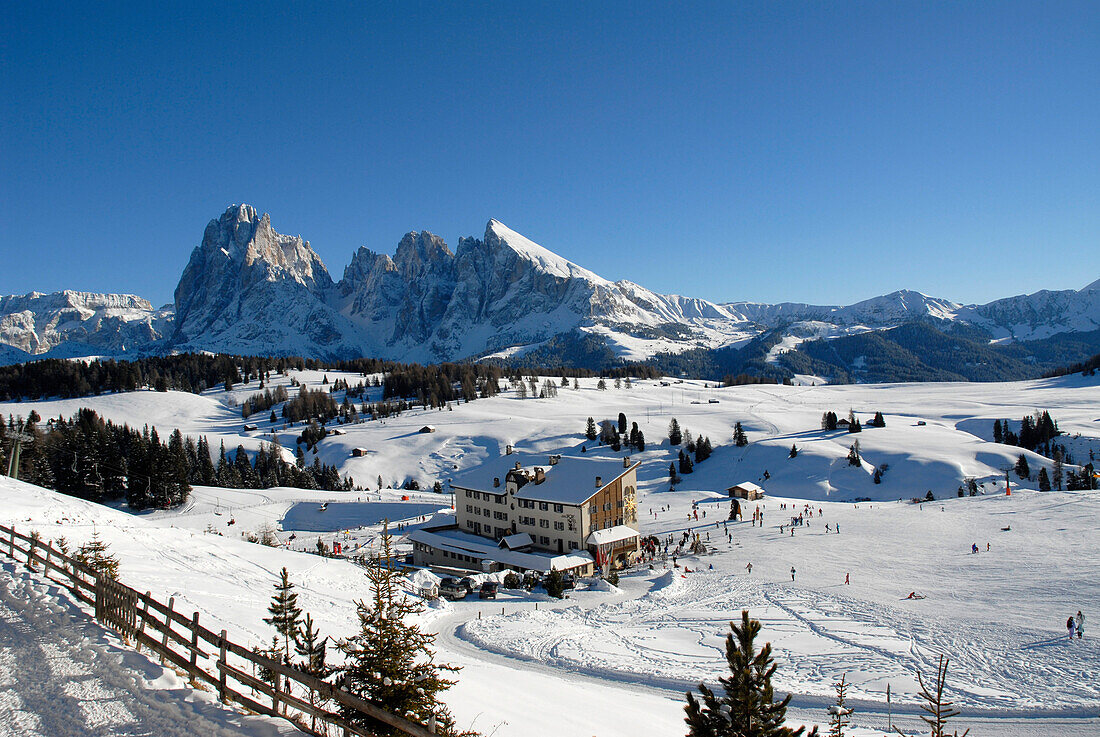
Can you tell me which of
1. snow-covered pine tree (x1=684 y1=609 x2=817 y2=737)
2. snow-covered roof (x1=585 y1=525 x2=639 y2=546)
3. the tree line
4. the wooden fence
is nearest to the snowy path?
the wooden fence

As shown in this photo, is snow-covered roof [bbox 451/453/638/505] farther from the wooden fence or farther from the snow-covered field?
the wooden fence

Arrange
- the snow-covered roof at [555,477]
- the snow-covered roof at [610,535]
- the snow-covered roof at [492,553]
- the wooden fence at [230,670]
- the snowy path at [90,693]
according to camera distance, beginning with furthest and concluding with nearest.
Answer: the snow-covered roof at [555,477] < the snow-covered roof at [610,535] < the snow-covered roof at [492,553] < the snowy path at [90,693] < the wooden fence at [230,670]

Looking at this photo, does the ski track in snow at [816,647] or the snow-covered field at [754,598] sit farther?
the ski track in snow at [816,647]

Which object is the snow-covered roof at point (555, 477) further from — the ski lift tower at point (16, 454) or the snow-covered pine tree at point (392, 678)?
the snow-covered pine tree at point (392, 678)

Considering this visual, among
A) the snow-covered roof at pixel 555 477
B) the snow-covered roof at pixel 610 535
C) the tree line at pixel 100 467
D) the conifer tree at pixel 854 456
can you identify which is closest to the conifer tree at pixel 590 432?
the conifer tree at pixel 854 456

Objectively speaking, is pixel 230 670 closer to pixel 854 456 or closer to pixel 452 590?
pixel 452 590

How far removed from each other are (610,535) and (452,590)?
1496 centimetres

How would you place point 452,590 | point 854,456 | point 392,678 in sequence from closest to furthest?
point 392,678
point 452,590
point 854,456

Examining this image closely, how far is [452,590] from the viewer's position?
37406 mm

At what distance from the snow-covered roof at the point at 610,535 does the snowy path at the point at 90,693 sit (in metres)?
38.6

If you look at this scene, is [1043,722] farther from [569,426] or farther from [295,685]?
[569,426]

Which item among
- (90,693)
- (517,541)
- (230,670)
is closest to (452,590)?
(517,541)

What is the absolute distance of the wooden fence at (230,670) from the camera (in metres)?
7.34

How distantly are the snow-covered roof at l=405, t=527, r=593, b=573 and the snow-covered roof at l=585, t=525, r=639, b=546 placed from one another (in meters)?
1.16
